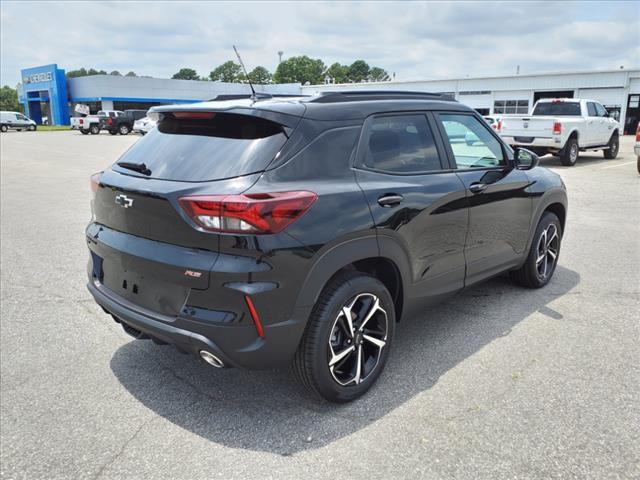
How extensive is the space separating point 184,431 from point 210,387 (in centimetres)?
46

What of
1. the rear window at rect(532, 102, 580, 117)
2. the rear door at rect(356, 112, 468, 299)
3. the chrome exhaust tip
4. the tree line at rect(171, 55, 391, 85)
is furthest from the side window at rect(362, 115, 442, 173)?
the tree line at rect(171, 55, 391, 85)

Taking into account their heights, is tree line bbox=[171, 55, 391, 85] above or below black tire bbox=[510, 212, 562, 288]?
above

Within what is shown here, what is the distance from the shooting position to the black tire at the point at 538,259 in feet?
16.0

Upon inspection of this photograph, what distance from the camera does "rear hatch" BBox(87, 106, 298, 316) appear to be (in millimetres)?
2682

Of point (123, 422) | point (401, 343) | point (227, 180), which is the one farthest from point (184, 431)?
point (401, 343)

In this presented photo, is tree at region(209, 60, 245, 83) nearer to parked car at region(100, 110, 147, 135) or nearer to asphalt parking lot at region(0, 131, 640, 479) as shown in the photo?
parked car at region(100, 110, 147, 135)

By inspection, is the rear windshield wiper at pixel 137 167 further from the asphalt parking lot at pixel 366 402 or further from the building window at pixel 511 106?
the building window at pixel 511 106

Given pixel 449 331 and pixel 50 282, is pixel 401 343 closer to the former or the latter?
pixel 449 331

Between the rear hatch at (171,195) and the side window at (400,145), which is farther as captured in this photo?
the side window at (400,145)

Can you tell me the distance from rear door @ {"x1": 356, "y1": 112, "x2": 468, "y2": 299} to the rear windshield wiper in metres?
1.26

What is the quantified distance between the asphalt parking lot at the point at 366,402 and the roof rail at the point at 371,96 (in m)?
1.79

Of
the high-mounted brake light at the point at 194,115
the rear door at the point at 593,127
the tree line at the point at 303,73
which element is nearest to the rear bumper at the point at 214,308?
the high-mounted brake light at the point at 194,115

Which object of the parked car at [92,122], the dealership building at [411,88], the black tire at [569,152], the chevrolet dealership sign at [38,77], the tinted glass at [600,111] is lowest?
the black tire at [569,152]

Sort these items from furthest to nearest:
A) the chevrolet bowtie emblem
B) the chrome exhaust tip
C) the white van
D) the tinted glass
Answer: the white van < the tinted glass < the chevrolet bowtie emblem < the chrome exhaust tip
